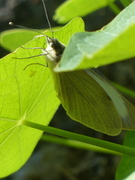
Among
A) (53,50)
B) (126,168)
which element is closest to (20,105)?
(53,50)

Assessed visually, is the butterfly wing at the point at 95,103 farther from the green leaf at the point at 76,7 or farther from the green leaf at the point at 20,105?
the green leaf at the point at 76,7

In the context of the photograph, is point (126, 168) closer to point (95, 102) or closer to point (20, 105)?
point (95, 102)

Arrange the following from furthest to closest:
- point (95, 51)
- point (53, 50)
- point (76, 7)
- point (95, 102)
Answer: point (76, 7) < point (95, 102) < point (53, 50) < point (95, 51)

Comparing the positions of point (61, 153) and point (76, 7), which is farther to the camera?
point (61, 153)

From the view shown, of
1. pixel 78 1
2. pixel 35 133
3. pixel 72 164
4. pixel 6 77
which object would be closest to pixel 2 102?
pixel 6 77

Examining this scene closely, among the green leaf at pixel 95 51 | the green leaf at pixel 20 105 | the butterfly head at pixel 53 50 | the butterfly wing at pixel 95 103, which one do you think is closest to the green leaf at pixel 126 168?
the butterfly wing at pixel 95 103

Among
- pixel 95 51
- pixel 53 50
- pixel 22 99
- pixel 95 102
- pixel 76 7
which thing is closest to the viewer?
pixel 95 51
